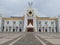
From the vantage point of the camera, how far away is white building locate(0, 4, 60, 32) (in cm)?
9162

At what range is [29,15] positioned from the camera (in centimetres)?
9256

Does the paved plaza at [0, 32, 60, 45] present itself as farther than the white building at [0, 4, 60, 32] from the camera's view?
No

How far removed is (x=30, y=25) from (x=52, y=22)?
582 inches

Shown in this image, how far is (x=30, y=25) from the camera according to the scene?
89.8 m

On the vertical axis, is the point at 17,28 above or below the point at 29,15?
below

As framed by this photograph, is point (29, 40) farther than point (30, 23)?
No

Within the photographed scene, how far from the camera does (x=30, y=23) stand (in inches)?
3580

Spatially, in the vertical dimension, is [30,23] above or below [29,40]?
above

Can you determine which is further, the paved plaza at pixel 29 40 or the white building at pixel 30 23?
the white building at pixel 30 23

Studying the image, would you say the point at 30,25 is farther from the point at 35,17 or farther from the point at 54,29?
the point at 54,29

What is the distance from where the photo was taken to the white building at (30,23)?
301ft

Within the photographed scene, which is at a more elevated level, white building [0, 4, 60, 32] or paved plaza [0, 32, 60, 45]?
white building [0, 4, 60, 32]

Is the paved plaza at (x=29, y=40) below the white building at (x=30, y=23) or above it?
below

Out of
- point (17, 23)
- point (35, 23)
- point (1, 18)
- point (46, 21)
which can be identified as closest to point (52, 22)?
point (46, 21)
